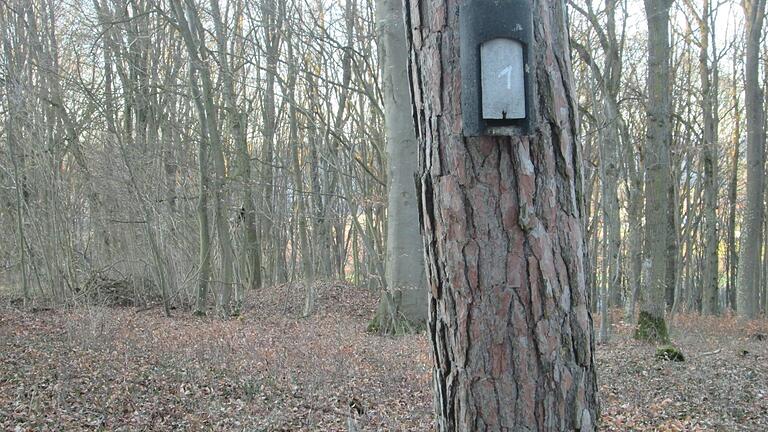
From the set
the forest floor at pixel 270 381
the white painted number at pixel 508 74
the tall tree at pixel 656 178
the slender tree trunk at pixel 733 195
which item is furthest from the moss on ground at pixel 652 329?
the slender tree trunk at pixel 733 195

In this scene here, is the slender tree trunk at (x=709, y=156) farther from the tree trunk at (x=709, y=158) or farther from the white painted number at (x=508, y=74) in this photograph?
the white painted number at (x=508, y=74)

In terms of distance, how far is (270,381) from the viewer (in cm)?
640

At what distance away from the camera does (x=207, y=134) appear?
13.2 metres

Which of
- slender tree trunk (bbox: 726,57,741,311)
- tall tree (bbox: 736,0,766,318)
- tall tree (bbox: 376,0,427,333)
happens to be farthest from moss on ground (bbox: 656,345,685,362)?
slender tree trunk (bbox: 726,57,741,311)

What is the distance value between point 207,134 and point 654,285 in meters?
8.41

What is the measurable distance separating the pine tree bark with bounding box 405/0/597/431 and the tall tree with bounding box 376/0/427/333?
333 inches

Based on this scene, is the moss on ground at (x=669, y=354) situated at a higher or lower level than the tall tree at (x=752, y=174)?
lower

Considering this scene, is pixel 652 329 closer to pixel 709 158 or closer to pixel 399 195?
pixel 399 195

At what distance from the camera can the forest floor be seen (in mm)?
5391

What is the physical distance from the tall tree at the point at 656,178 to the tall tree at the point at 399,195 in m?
3.30

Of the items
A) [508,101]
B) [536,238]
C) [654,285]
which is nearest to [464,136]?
[508,101]

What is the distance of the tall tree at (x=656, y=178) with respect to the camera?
31.3 feet

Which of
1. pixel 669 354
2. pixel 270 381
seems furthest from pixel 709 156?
pixel 270 381

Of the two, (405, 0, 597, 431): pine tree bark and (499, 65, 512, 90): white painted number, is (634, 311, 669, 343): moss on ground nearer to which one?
(405, 0, 597, 431): pine tree bark
